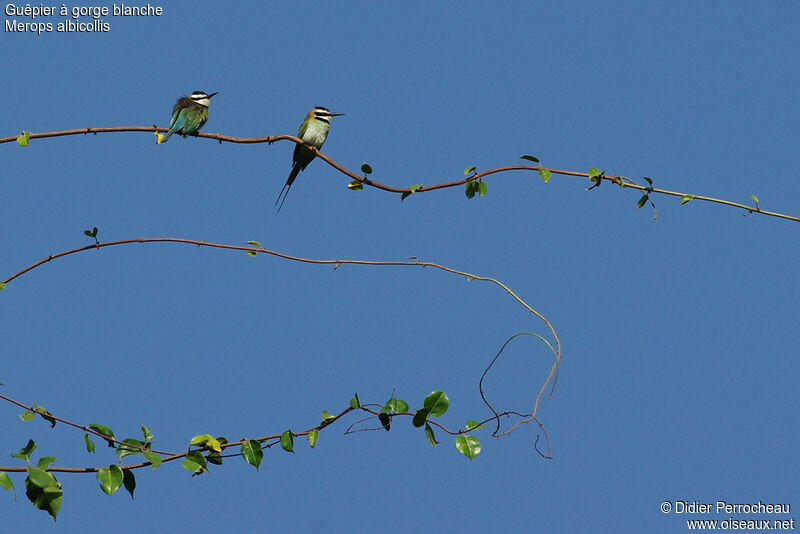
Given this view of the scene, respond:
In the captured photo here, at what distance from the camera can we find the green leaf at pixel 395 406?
3.10 m

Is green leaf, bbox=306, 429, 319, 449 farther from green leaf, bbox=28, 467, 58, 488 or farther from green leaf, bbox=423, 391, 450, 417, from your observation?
green leaf, bbox=28, 467, 58, 488

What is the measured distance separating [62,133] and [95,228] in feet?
1.27

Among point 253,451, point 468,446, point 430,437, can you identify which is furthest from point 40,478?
point 468,446

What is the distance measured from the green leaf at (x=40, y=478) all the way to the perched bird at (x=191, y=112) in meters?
3.28

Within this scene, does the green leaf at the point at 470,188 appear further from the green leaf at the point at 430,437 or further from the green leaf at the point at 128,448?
the green leaf at the point at 128,448

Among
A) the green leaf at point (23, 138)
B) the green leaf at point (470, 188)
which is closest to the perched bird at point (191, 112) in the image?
the green leaf at point (23, 138)

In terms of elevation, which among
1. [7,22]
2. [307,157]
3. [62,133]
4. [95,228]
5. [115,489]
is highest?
[307,157]

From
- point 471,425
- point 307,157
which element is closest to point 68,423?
point 471,425

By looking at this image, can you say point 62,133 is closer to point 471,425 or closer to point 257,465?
point 257,465

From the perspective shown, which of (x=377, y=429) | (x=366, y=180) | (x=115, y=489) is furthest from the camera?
(x=366, y=180)

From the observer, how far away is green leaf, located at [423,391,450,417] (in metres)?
3.08

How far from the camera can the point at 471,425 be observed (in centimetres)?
315

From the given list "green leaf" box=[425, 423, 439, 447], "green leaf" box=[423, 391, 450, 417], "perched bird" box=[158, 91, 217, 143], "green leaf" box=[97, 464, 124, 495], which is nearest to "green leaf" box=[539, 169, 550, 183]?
"green leaf" box=[423, 391, 450, 417]

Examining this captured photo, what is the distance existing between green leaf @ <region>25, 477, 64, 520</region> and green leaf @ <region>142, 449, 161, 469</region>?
1.03ft
